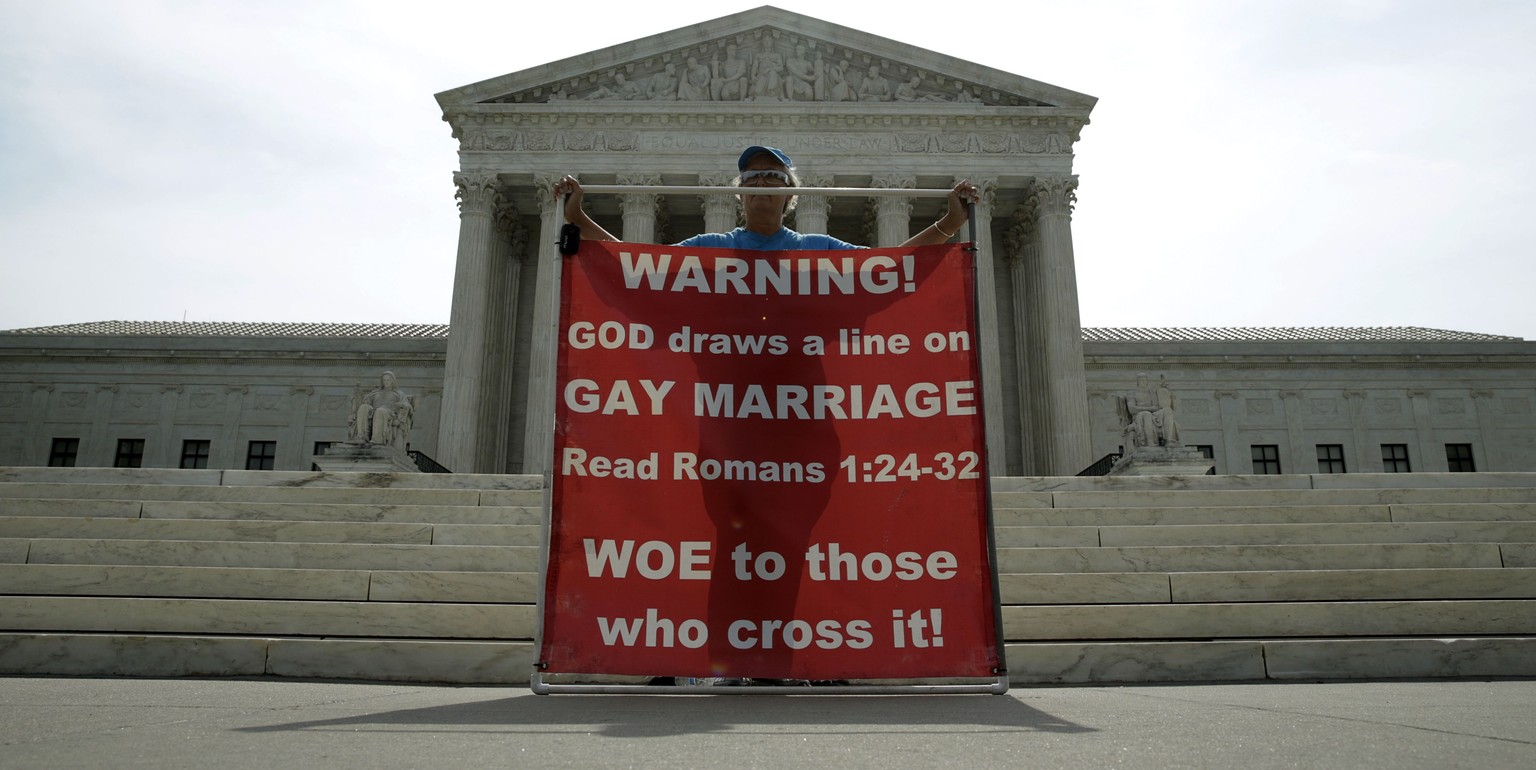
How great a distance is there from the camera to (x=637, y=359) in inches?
199

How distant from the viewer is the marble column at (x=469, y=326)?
28739 mm

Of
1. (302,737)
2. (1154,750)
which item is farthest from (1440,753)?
(302,737)

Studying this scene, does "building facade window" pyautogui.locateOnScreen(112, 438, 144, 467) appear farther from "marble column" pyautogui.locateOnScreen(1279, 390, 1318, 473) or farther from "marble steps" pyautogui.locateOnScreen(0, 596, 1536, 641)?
"marble column" pyautogui.locateOnScreen(1279, 390, 1318, 473)

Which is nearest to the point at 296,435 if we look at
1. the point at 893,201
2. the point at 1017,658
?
the point at 893,201

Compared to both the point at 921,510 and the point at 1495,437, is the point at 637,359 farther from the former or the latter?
the point at 1495,437

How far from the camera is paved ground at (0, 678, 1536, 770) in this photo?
9.47 ft

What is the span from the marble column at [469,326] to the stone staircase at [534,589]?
16098 millimetres

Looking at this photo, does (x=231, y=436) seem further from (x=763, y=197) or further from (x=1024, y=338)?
(x=763, y=197)

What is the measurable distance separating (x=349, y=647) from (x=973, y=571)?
3.98 meters

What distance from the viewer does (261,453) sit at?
36875 millimetres

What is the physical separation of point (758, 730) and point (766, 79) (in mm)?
29980

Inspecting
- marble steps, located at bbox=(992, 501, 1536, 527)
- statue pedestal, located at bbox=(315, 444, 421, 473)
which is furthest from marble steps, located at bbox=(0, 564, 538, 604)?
statue pedestal, located at bbox=(315, 444, 421, 473)

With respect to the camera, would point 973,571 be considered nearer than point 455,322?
Yes

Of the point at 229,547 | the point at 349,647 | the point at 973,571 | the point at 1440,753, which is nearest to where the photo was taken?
the point at 1440,753
